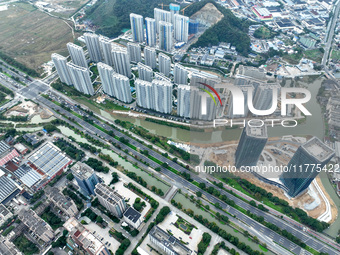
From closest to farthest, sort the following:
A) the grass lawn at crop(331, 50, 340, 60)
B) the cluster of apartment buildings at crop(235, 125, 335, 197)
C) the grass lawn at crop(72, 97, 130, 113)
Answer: the cluster of apartment buildings at crop(235, 125, 335, 197)
the grass lawn at crop(72, 97, 130, 113)
the grass lawn at crop(331, 50, 340, 60)

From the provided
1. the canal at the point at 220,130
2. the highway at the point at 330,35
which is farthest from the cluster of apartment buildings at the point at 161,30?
the highway at the point at 330,35

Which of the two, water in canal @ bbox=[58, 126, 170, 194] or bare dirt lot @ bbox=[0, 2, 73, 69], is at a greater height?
bare dirt lot @ bbox=[0, 2, 73, 69]

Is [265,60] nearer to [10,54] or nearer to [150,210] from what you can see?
[150,210]

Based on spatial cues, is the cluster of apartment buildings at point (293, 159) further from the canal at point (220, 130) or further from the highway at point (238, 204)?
the canal at point (220, 130)

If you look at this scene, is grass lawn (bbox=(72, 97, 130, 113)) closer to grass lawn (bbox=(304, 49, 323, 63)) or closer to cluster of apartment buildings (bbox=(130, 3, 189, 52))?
cluster of apartment buildings (bbox=(130, 3, 189, 52))

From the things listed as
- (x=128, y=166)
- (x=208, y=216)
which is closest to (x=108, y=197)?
(x=128, y=166)

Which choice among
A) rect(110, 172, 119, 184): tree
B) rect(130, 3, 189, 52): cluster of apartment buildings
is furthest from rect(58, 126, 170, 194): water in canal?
rect(130, 3, 189, 52): cluster of apartment buildings

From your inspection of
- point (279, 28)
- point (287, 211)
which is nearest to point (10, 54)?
point (287, 211)

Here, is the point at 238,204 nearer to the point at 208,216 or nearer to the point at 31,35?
the point at 208,216
